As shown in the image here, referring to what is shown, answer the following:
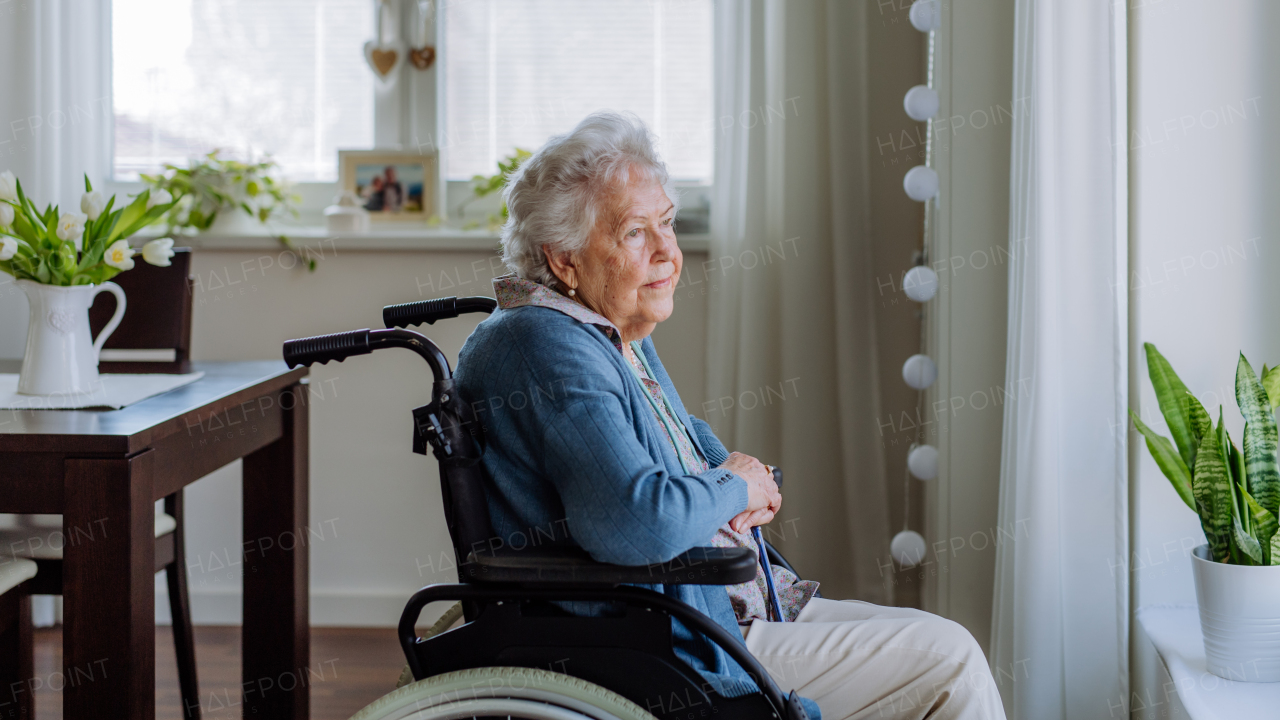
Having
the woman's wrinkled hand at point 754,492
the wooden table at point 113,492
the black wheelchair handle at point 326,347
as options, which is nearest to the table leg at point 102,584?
the wooden table at point 113,492

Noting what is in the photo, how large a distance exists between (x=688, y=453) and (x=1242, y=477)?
31.3 inches

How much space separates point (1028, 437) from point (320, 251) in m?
1.81

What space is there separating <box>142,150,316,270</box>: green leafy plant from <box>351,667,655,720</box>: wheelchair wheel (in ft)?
5.99

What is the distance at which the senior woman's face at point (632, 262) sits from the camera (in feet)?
4.27

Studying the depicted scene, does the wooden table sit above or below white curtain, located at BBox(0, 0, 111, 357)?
below

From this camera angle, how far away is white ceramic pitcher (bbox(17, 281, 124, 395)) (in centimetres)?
166

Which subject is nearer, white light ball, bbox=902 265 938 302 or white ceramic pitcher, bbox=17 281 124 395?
white ceramic pitcher, bbox=17 281 124 395

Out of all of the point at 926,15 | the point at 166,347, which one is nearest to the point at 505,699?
the point at 166,347

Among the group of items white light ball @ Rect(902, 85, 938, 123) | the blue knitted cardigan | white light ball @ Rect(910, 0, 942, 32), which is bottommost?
the blue knitted cardigan

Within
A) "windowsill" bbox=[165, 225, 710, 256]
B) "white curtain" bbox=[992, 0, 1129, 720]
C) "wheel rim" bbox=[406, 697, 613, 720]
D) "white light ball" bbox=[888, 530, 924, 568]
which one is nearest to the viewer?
"wheel rim" bbox=[406, 697, 613, 720]

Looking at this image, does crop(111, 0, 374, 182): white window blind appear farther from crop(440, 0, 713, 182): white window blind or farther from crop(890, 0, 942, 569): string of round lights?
crop(890, 0, 942, 569): string of round lights

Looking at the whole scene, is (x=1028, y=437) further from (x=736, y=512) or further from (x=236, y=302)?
(x=236, y=302)

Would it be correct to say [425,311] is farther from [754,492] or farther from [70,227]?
[70,227]

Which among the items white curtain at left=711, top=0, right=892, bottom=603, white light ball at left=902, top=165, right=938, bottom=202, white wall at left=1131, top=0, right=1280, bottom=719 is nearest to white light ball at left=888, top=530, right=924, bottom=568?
white curtain at left=711, top=0, right=892, bottom=603
